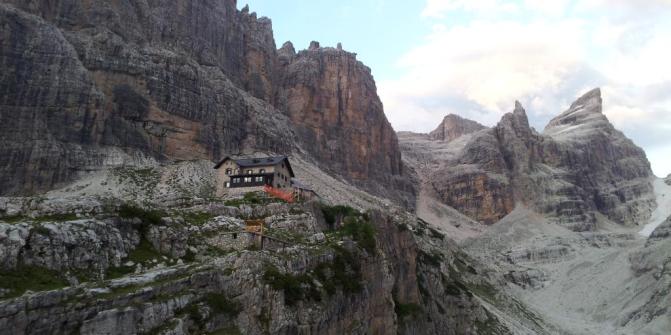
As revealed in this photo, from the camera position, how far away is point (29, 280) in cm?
3127

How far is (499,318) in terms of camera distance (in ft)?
348

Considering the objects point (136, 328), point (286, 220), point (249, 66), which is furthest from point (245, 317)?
point (249, 66)

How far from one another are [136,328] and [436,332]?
177 feet

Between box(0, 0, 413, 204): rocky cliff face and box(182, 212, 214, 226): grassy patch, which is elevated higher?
box(0, 0, 413, 204): rocky cliff face

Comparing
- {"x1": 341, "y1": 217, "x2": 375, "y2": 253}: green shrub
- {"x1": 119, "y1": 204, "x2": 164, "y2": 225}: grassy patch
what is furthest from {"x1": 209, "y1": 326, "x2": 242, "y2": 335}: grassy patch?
{"x1": 341, "y1": 217, "x2": 375, "y2": 253}: green shrub

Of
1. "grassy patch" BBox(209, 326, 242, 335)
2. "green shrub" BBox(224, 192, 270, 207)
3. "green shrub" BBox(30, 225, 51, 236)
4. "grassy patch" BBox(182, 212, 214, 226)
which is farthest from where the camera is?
"green shrub" BBox(224, 192, 270, 207)

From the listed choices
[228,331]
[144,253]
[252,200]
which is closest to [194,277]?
[228,331]

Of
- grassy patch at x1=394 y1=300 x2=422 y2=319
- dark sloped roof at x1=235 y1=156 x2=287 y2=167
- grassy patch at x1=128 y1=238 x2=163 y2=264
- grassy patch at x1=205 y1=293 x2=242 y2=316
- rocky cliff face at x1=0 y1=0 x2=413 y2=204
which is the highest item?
rocky cliff face at x1=0 y1=0 x2=413 y2=204

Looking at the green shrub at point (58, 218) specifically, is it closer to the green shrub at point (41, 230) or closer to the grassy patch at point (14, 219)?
the grassy patch at point (14, 219)

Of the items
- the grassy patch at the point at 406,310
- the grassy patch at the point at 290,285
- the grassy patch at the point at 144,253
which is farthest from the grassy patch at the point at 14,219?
the grassy patch at the point at 406,310

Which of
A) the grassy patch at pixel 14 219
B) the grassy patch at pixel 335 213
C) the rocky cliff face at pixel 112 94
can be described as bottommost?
the grassy patch at pixel 335 213

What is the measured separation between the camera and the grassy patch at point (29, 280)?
29.9m

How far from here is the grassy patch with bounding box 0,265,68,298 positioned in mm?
29938

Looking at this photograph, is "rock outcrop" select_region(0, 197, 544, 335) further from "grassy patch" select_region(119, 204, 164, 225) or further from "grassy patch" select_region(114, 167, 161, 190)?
"grassy patch" select_region(114, 167, 161, 190)
